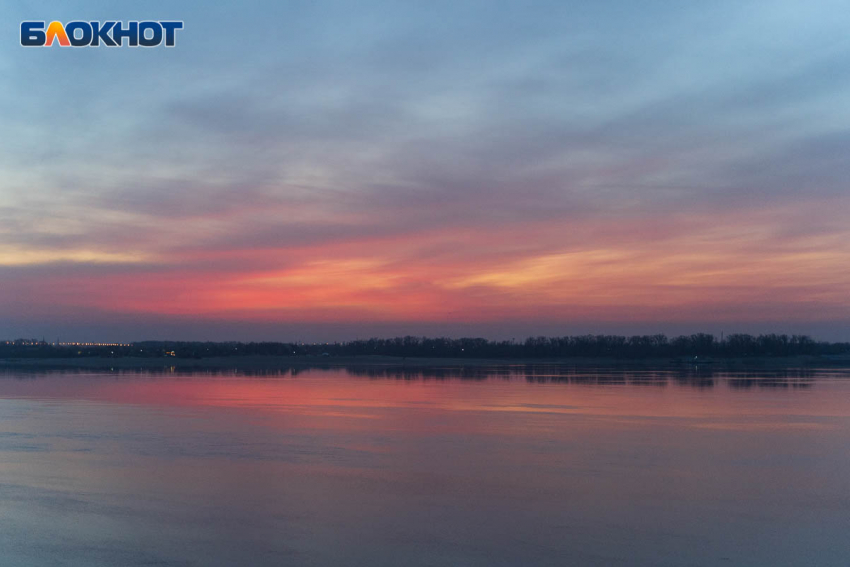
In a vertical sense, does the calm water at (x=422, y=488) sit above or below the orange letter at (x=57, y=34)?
below

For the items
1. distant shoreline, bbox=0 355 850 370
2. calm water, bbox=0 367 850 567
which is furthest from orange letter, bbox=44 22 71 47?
distant shoreline, bbox=0 355 850 370

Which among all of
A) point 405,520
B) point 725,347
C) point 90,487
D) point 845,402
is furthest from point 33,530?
point 725,347

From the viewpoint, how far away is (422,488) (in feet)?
39.2

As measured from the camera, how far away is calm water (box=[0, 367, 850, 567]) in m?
8.72

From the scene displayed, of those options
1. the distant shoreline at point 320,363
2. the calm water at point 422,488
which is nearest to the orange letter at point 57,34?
the calm water at point 422,488

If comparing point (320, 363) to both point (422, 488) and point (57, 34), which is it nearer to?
point (57, 34)

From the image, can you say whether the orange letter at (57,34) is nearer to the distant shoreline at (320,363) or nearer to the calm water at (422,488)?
the calm water at (422,488)

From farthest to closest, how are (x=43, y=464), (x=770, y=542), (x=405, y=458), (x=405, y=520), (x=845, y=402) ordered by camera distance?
(x=845, y=402) → (x=405, y=458) → (x=43, y=464) → (x=405, y=520) → (x=770, y=542)

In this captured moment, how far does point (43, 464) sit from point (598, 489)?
1010 centimetres

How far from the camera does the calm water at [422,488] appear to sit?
8.72 m

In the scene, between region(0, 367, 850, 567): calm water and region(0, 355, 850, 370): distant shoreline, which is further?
region(0, 355, 850, 370): distant shoreline

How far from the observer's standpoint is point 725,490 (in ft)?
39.2

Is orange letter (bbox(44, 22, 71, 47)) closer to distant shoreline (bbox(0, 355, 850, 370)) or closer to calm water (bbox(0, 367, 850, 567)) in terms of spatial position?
calm water (bbox(0, 367, 850, 567))

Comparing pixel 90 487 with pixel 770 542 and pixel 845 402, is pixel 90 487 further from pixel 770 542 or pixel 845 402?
pixel 845 402
